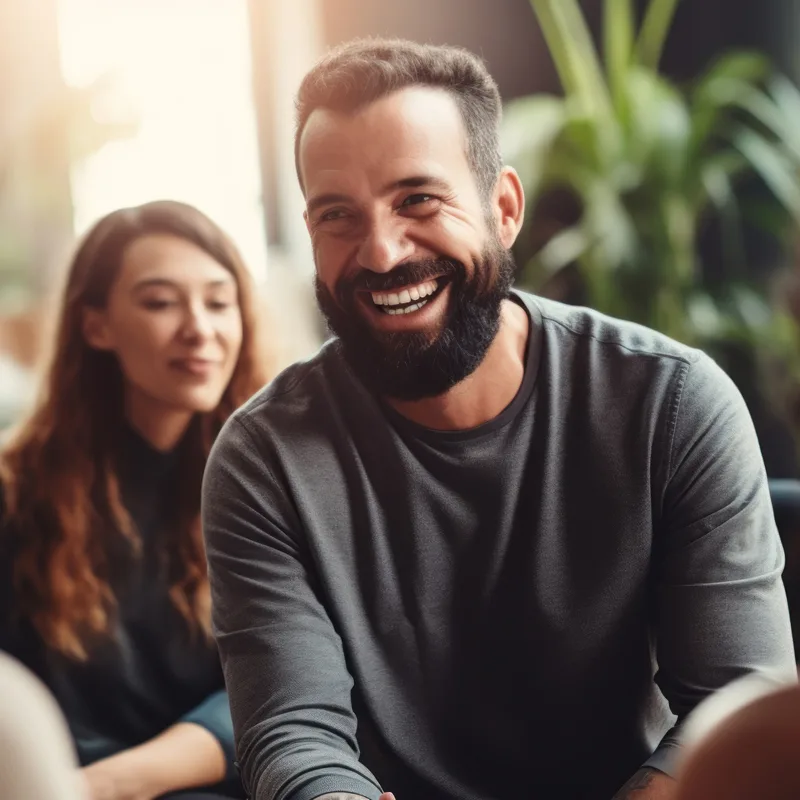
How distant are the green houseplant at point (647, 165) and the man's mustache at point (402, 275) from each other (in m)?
1.10

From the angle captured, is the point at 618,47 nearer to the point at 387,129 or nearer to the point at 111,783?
the point at 387,129

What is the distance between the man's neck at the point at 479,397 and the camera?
1159 millimetres

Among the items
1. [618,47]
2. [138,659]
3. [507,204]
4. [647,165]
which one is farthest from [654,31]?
[138,659]

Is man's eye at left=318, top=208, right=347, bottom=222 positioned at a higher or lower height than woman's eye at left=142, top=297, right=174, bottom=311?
higher

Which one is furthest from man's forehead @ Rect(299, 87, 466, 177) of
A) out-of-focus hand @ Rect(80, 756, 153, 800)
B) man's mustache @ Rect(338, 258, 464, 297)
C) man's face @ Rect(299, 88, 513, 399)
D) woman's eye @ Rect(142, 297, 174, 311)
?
out-of-focus hand @ Rect(80, 756, 153, 800)

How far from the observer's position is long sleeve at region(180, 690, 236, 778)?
129cm

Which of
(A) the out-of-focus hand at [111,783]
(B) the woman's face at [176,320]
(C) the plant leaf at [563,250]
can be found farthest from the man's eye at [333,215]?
(C) the plant leaf at [563,250]

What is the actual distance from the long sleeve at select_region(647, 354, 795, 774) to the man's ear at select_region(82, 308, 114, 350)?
712mm

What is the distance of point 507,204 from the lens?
1184 millimetres

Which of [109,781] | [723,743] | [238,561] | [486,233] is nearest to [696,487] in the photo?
[486,233]

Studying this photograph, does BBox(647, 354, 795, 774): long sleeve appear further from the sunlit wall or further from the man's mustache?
the sunlit wall

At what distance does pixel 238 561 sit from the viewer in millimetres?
1126

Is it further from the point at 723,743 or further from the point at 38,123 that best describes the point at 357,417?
the point at 38,123

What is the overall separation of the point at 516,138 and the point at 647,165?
27 cm
